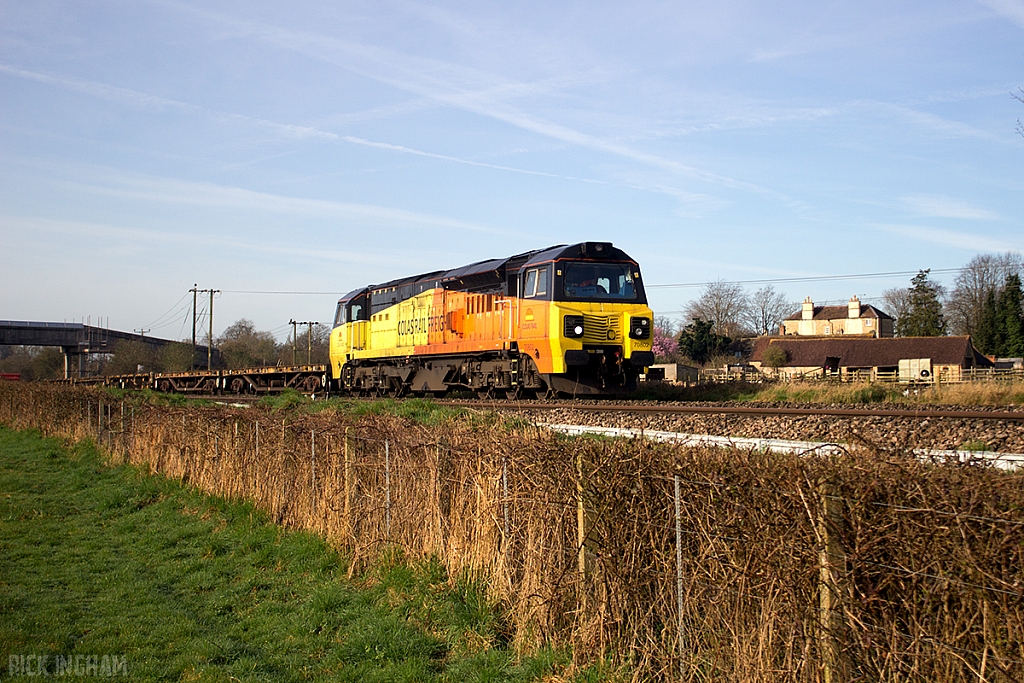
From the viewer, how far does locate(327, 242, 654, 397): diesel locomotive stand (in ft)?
69.6

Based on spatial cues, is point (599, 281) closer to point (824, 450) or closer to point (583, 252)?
point (583, 252)

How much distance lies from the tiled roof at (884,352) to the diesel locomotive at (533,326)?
40.3 m

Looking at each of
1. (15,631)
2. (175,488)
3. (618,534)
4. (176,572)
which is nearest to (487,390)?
(175,488)

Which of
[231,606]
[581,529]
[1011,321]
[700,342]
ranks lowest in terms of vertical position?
[231,606]

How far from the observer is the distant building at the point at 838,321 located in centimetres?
10988

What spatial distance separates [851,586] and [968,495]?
780 millimetres

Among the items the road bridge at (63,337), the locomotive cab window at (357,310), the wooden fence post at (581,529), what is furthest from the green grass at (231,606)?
the road bridge at (63,337)

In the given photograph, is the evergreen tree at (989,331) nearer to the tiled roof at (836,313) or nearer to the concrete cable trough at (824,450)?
the tiled roof at (836,313)

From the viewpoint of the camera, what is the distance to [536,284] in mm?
22125

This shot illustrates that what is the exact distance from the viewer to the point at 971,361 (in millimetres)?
58719

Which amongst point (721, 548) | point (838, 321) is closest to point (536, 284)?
point (721, 548)

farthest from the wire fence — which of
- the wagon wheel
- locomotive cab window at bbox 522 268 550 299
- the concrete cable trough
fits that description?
the wagon wheel

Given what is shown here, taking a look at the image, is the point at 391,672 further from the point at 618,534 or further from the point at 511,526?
the point at 618,534

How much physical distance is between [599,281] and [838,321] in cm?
10007
